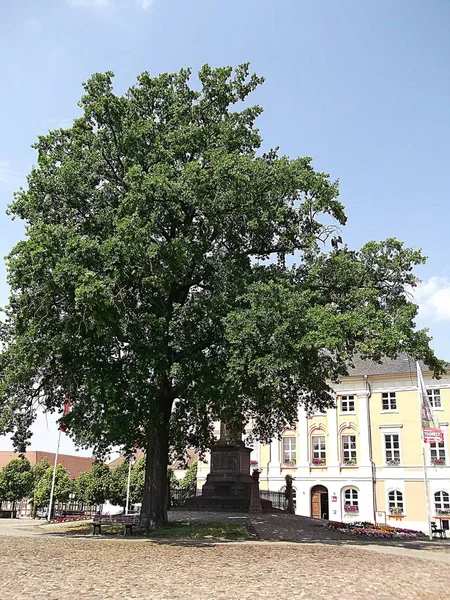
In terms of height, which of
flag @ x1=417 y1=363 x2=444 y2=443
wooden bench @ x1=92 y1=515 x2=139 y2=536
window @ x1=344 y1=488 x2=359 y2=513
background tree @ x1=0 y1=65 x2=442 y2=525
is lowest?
wooden bench @ x1=92 y1=515 x2=139 y2=536

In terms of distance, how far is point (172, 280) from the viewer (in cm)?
2033

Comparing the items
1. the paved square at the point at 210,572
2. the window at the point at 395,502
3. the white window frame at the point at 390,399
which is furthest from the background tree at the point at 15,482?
the paved square at the point at 210,572

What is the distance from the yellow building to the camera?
4541 centimetres

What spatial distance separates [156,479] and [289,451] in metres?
30.7

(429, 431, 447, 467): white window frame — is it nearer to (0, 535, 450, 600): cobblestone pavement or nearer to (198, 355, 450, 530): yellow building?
(198, 355, 450, 530): yellow building

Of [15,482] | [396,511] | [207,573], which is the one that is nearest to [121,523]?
[207,573]

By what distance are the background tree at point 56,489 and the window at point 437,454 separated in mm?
30901

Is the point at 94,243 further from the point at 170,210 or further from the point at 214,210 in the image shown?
the point at 214,210

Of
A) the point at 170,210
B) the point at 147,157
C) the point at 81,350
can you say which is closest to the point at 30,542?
the point at 81,350

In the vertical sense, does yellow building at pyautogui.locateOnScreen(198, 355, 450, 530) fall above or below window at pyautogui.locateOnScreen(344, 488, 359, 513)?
above

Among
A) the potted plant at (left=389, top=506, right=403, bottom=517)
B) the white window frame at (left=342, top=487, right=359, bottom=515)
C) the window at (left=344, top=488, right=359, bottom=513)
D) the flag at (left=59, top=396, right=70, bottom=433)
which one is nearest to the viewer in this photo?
the flag at (left=59, top=396, right=70, bottom=433)

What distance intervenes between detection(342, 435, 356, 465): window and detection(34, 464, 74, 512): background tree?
24266 millimetres

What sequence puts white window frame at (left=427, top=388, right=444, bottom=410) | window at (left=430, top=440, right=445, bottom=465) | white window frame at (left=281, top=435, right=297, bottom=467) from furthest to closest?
white window frame at (left=281, top=435, right=297, bottom=467), white window frame at (left=427, top=388, right=444, bottom=410), window at (left=430, top=440, right=445, bottom=465)

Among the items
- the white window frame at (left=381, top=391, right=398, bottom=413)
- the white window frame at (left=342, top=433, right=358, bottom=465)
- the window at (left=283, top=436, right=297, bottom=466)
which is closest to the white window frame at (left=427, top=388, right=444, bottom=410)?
the white window frame at (left=381, top=391, right=398, bottom=413)
